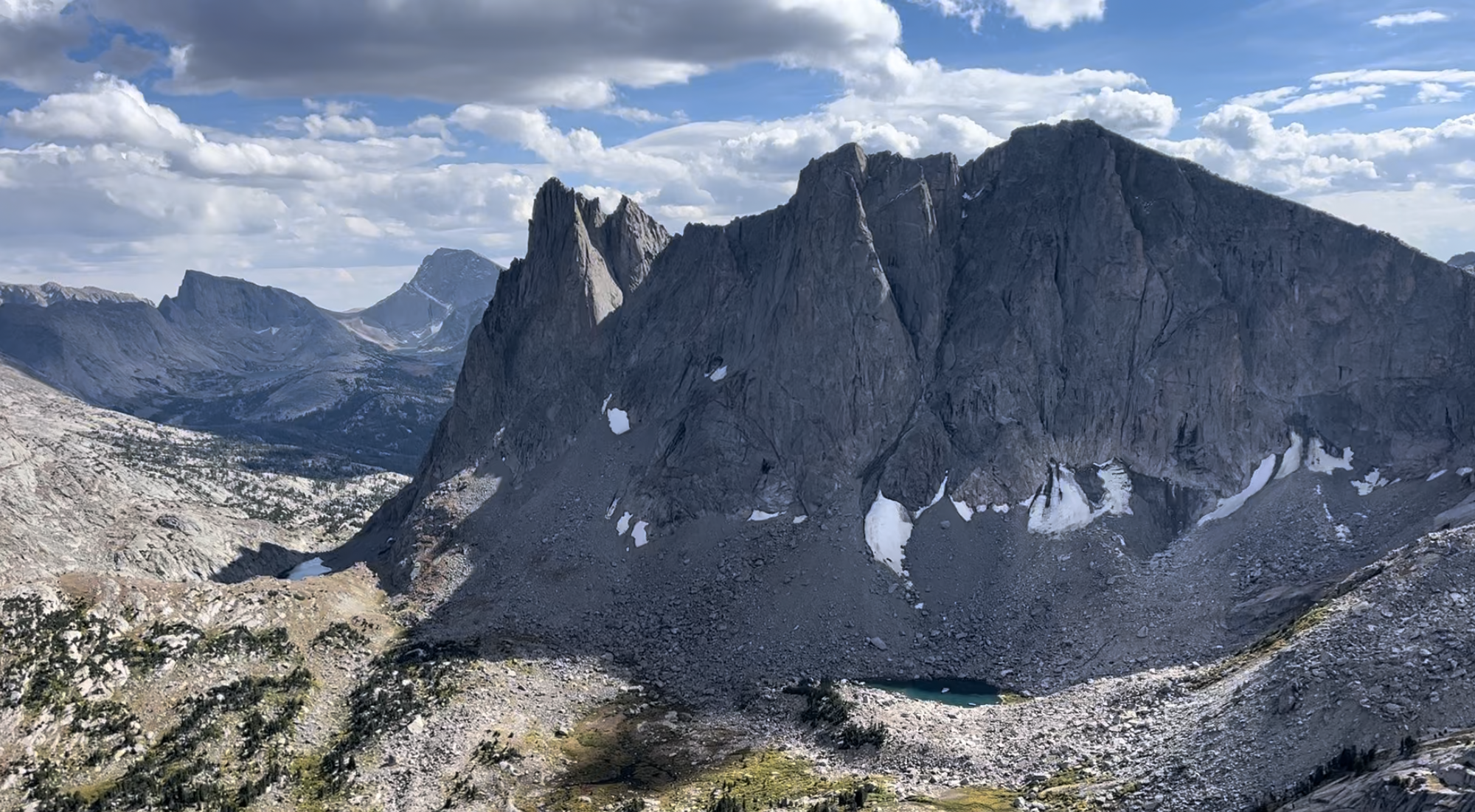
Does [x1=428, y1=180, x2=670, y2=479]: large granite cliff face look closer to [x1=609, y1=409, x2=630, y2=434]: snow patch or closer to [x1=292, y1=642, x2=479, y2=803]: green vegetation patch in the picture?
[x1=609, y1=409, x2=630, y2=434]: snow patch

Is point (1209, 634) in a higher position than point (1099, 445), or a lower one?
lower

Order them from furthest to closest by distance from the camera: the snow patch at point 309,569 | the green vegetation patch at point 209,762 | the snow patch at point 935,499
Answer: the snow patch at point 309,569 → the snow patch at point 935,499 → the green vegetation patch at point 209,762

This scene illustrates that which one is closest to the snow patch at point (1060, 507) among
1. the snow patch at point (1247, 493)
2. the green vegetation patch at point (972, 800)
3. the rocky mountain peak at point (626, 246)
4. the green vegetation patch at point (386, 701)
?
the snow patch at point (1247, 493)

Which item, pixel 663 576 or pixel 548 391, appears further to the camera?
pixel 548 391

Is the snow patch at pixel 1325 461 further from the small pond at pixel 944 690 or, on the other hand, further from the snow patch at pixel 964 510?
the small pond at pixel 944 690

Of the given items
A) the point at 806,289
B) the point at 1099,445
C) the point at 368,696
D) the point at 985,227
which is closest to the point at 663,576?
the point at 368,696

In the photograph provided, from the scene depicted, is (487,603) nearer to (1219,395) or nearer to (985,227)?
(985,227)

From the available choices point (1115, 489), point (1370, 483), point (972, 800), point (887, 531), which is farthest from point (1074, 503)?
point (972, 800)
